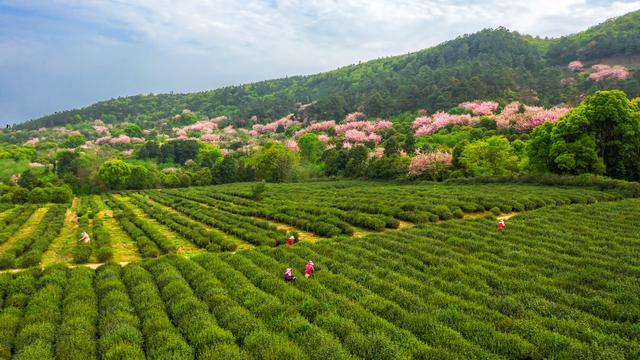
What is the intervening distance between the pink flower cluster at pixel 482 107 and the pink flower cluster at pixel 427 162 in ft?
134

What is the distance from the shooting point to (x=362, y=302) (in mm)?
11867

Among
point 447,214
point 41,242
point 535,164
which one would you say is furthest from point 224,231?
point 535,164

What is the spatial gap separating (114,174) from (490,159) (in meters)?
73.5

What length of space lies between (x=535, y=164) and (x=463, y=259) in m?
34.3

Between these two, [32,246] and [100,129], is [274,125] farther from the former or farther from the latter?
[32,246]

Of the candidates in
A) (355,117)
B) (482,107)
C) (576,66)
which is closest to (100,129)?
(355,117)

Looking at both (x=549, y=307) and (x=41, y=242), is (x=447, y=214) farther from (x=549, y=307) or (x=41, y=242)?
(x=41, y=242)

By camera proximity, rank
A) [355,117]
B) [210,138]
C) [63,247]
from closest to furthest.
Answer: [63,247]
[355,117]
[210,138]

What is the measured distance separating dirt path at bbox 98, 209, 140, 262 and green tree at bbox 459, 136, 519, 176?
42194 millimetres

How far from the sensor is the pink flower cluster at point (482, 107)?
9206 cm

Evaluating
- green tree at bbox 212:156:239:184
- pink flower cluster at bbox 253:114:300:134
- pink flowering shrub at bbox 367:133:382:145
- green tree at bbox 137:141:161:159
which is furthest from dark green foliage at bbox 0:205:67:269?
pink flower cluster at bbox 253:114:300:134

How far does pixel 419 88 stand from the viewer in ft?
398

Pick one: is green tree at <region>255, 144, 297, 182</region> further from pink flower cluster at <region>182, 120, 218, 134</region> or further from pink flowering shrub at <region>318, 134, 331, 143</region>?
pink flower cluster at <region>182, 120, 218, 134</region>

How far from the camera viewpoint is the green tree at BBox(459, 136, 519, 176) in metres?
51.8
